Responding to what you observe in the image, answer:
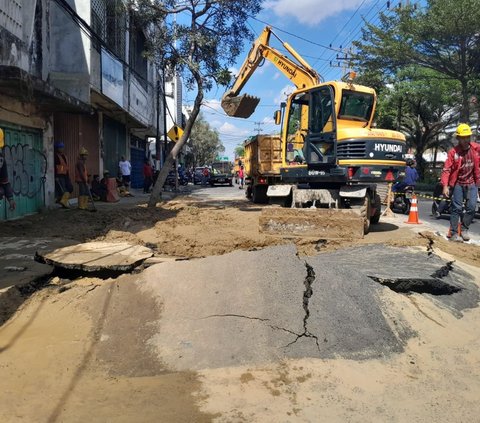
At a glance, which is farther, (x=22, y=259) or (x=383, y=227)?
(x=383, y=227)

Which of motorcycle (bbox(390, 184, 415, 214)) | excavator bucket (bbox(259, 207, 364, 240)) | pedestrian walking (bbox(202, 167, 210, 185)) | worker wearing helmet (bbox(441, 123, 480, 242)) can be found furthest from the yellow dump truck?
pedestrian walking (bbox(202, 167, 210, 185))

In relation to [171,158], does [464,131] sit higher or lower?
higher

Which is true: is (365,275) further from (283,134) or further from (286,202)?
(283,134)

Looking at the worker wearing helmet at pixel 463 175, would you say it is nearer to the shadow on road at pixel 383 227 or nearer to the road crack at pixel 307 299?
the shadow on road at pixel 383 227

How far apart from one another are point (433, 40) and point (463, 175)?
56.7 ft

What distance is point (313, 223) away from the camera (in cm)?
815

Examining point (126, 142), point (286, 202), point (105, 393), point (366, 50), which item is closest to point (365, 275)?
point (105, 393)

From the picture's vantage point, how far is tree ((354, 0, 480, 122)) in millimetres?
20141

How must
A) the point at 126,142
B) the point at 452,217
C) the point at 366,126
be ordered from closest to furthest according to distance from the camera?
the point at 452,217, the point at 366,126, the point at 126,142

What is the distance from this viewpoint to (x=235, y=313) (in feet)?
14.2

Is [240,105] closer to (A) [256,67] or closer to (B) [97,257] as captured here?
(A) [256,67]

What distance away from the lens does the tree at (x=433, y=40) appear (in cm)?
2014

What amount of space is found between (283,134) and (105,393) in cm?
797

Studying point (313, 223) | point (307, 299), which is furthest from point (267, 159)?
point (307, 299)
